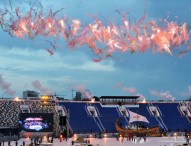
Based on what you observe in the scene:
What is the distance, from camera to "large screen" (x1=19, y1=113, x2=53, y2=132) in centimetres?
7500

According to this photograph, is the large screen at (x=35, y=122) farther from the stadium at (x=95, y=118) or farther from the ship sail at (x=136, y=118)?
the ship sail at (x=136, y=118)

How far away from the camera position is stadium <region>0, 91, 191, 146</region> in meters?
75.1

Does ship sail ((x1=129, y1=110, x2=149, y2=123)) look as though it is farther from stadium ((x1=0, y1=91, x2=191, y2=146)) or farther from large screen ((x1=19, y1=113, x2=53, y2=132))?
large screen ((x1=19, y1=113, x2=53, y2=132))

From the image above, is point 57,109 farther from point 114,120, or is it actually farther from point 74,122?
point 114,120

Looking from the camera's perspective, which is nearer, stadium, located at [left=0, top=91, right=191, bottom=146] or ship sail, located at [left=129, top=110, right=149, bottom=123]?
stadium, located at [left=0, top=91, right=191, bottom=146]

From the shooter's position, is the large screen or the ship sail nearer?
the large screen

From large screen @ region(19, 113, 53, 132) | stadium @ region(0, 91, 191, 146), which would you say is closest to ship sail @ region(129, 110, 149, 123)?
stadium @ region(0, 91, 191, 146)

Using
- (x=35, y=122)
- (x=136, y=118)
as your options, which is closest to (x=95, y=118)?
(x=136, y=118)

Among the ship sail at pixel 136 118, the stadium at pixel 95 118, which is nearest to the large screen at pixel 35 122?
the stadium at pixel 95 118

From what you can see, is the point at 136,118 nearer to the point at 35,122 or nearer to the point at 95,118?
the point at 95,118

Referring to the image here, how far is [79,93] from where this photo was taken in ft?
336

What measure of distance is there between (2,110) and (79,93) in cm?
2719

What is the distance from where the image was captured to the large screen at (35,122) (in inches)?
2953

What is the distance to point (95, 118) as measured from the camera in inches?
3334
